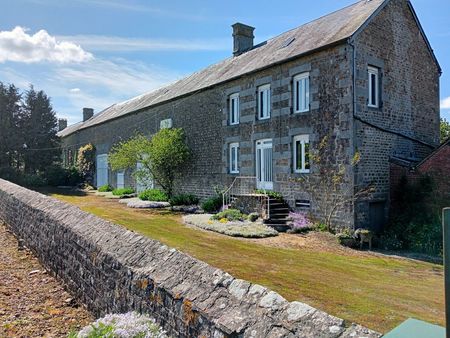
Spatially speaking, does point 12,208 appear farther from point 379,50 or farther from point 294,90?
point 379,50

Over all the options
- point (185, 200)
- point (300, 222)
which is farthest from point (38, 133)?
point (300, 222)

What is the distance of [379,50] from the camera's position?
46.3 ft

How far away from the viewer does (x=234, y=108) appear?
60.2ft

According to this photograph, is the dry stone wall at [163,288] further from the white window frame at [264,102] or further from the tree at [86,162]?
the tree at [86,162]

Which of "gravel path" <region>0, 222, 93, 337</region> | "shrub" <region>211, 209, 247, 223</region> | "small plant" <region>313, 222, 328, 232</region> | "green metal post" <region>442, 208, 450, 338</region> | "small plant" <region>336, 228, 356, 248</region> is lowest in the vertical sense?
"small plant" <region>336, 228, 356, 248</region>

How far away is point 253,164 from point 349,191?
202 inches

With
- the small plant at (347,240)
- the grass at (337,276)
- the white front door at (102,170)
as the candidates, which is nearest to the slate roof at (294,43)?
the small plant at (347,240)

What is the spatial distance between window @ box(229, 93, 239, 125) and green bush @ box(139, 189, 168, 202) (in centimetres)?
A: 658

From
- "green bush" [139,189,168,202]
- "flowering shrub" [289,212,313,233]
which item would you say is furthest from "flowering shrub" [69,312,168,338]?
"green bush" [139,189,168,202]

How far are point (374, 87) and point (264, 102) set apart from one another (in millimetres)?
4583

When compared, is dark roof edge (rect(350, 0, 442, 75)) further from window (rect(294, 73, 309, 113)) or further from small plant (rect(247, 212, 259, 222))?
small plant (rect(247, 212, 259, 222))

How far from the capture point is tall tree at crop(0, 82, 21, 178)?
3200 cm

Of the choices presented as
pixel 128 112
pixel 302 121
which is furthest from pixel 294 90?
pixel 128 112

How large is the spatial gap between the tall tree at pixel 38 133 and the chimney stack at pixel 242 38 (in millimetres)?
21916
